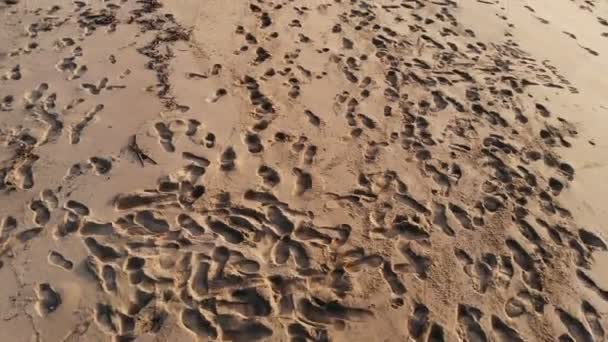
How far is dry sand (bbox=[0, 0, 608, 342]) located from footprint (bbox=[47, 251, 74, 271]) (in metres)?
0.01

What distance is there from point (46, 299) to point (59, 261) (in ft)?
0.98

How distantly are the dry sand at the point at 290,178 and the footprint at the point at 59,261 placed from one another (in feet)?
0.04

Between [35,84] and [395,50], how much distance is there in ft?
12.7

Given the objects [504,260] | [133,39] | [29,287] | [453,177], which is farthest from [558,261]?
[133,39]

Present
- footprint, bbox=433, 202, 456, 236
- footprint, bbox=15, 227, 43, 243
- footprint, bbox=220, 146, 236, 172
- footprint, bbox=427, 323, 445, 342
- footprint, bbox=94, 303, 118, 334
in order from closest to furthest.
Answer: footprint, bbox=94, 303, 118, 334 → footprint, bbox=427, 323, 445, 342 → footprint, bbox=15, 227, 43, 243 → footprint, bbox=433, 202, 456, 236 → footprint, bbox=220, 146, 236, 172

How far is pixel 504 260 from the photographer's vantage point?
157 inches

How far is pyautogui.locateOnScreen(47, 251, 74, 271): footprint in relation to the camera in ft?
11.8

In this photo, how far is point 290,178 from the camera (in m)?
4.46

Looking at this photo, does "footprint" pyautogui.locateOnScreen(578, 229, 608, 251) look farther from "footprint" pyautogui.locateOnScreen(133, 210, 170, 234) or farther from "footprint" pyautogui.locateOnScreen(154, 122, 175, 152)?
"footprint" pyautogui.locateOnScreen(154, 122, 175, 152)

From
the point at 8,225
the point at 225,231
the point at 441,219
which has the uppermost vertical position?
the point at 441,219

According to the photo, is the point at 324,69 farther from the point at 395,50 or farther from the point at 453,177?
the point at 453,177

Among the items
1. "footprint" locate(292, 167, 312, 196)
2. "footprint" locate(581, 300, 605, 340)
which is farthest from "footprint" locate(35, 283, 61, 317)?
"footprint" locate(581, 300, 605, 340)

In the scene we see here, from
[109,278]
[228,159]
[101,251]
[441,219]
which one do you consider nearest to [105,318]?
[109,278]

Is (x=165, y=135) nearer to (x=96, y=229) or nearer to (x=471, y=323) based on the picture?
(x=96, y=229)
